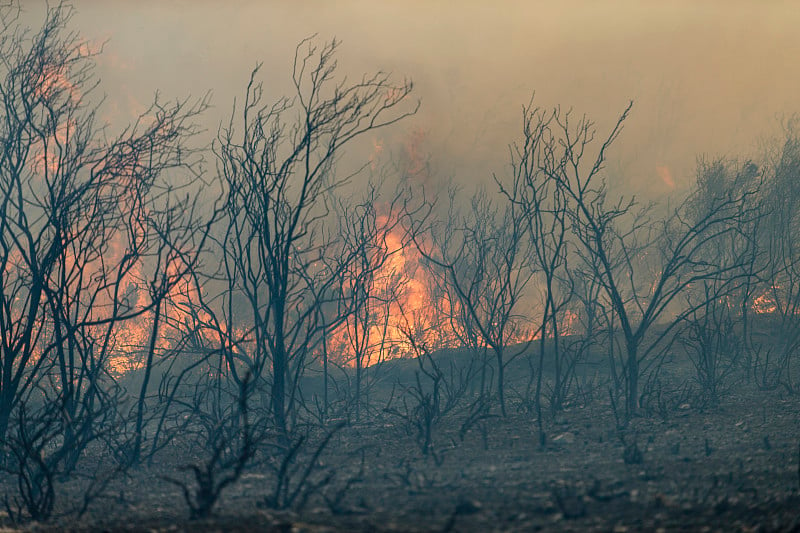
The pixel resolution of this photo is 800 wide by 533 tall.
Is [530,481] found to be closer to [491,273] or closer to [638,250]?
[491,273]

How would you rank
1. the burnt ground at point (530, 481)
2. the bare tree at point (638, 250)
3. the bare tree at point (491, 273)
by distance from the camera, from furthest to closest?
the bare tree at point (491, 273) → the bare tree at point (638, 250) → the burnt ground at point (530, 481)

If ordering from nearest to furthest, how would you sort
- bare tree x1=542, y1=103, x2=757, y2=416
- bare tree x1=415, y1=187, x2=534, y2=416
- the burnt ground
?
the burnt ground
bare tree x1=542, y1=103, x2=757, y2=416
bare tree x1=415, y1=187, x2=534, y2=416

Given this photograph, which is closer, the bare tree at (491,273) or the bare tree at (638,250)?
the bare tree at (638,250)

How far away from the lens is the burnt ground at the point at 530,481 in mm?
4391

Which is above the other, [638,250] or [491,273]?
[638,250]

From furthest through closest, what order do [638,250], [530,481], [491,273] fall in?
[638,250] < [491,273] < [530,481]

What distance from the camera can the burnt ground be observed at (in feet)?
14.4

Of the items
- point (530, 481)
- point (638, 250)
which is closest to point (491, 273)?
point (638, 250)

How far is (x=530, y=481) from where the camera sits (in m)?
5.77

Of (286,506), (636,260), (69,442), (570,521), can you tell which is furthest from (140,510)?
(636,260)

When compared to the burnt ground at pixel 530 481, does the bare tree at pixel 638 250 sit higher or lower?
higher

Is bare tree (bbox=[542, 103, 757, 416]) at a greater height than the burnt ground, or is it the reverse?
bare tree (bbox=[542, 103, 757, 416])

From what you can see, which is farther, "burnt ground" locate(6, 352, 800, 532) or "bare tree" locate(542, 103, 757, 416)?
"bare tree" locate(542, 103, 757, 416)

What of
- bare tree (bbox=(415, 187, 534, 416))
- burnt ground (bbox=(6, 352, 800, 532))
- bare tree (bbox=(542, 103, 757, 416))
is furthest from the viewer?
bare tree (bbox=(415, 187, 534, 416))
